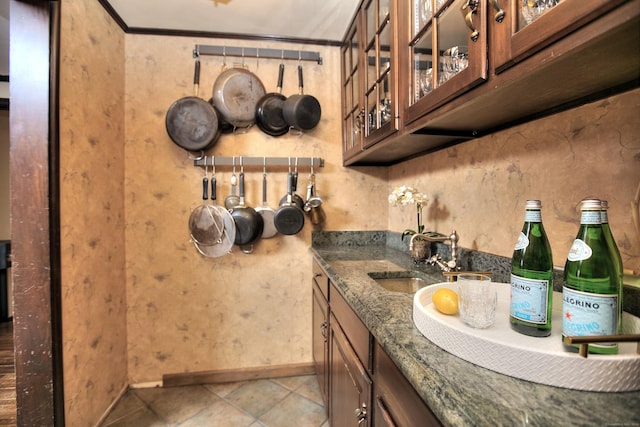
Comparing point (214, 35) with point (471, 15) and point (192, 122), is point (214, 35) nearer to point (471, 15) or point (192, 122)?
point (192, 122)

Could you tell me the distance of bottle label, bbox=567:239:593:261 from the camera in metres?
0.53

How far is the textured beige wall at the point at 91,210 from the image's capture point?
1351 mm

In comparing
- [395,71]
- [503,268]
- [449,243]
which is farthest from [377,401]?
[395,71]

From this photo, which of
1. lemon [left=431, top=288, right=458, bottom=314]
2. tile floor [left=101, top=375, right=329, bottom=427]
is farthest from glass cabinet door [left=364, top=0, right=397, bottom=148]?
tile floor [left=101, top=375, right=329, bottom=427]

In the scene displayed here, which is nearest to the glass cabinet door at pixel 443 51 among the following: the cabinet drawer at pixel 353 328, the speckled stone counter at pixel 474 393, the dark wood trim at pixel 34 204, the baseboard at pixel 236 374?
the speckled stone counter at pixel 474 393

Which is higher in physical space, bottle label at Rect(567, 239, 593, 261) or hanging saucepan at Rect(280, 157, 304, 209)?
hanging saucepan at Rect(280, 157, 304, 209)

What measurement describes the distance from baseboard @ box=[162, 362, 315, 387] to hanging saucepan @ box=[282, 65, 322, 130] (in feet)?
5.35

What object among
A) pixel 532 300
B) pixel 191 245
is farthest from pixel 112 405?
pixel 532 300

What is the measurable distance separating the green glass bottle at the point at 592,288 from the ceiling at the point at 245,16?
163 centimetres

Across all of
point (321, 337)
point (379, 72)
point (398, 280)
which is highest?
point (379, 72)

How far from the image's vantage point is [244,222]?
1.87 metres

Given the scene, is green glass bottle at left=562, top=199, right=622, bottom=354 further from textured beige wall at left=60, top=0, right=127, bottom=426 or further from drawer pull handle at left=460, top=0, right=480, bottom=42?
textured beige wall at left=60, top=0, right=127, bottom=426

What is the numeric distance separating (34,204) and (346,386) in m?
1.42

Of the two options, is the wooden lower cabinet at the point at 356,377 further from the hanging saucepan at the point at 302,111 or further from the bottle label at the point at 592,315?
the hanging saucepan at the point at 302,111
